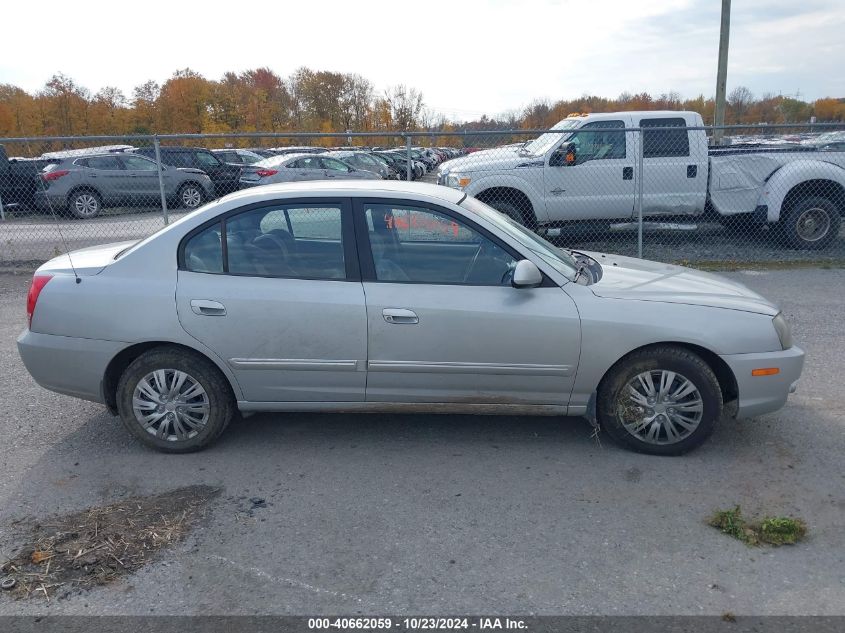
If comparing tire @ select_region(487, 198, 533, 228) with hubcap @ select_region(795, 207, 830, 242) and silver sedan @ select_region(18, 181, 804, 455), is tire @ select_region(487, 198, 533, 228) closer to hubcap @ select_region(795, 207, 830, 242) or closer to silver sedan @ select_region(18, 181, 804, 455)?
hubcap @ select_region(795, 207, 830, 242)

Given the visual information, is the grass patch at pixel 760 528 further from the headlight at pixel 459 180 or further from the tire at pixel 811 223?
the tire at pixel 811 223

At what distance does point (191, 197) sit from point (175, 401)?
15168mm

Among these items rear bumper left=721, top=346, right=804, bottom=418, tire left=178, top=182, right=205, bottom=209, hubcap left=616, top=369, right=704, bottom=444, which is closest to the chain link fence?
rear bumper left=721, top=346, right=804, bottom=418

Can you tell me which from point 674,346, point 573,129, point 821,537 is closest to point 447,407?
point 674,346

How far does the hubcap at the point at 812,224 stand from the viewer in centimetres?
1054

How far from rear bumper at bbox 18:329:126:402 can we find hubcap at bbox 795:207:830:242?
10.1 m

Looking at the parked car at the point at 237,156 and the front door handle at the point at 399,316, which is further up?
the parked car at the point at 237,156

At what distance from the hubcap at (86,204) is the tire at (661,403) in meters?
15.7

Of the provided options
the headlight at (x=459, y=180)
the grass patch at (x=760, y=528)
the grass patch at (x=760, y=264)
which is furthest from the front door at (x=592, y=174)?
the grass patch at (x=760, y=528)

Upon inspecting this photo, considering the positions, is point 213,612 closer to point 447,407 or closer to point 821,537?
point 447,407

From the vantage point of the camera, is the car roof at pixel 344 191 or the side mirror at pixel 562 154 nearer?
the car roof at pixel 344 191

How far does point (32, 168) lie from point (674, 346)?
1724cm

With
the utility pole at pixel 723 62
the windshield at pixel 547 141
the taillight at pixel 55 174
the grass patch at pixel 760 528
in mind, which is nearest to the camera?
the grass patch at pixel 760 528

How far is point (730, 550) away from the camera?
10.7 ft
